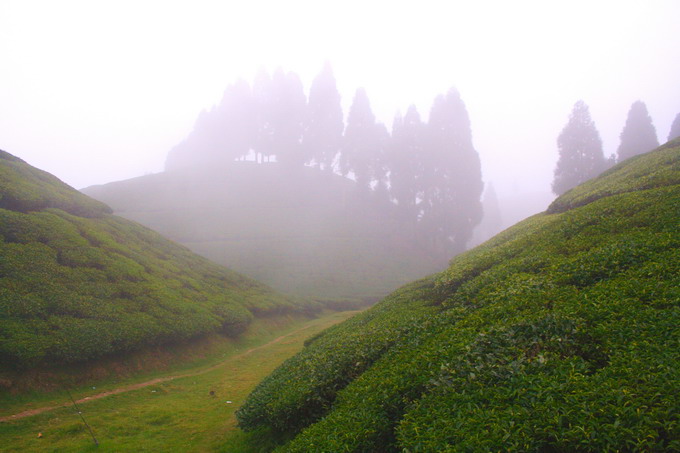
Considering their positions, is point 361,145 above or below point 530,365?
above

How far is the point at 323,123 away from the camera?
200 feet

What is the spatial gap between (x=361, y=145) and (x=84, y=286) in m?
48.9

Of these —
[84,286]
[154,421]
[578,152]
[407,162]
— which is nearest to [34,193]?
[84,286]

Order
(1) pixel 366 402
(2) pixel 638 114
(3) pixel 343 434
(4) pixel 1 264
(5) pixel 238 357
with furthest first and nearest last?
(2) pixel 638 114
(5) pixel 238 357
(4) pixel 1 264
(1) pixel 366 402
(3) pixel 343 434

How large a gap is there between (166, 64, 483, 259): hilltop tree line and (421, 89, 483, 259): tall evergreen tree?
150 mm

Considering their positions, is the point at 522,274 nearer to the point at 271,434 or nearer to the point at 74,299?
the point at 271,434

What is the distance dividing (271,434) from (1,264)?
1351 cm

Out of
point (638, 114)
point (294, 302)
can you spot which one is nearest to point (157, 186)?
point (294, 302)

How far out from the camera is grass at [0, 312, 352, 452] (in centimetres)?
834

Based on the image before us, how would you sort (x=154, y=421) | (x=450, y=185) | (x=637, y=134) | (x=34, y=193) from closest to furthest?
(x=154, y=421) → (x=34, y=193) → (x=637, y=134) → (x=450, y=185)

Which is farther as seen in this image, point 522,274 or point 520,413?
point 522,274

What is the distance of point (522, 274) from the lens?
28.1 ft

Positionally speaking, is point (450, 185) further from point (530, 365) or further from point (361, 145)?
point (530, 365)

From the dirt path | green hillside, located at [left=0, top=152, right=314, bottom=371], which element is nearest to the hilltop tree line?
green hillside, located at [left=0, top=152, right=314, bottom=371]
